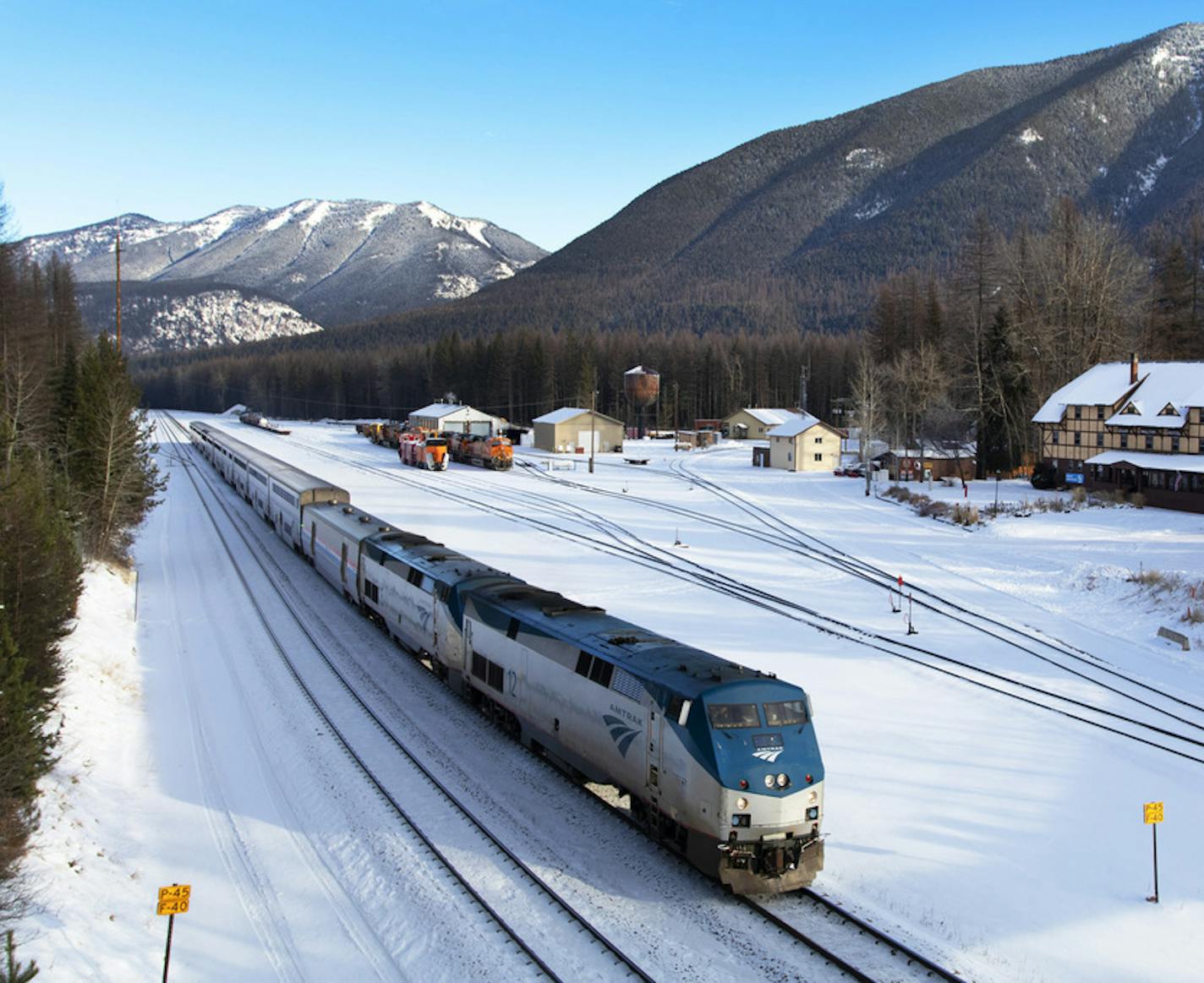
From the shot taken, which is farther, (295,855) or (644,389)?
(644,389)

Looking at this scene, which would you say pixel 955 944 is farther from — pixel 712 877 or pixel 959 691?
pixel 959 691

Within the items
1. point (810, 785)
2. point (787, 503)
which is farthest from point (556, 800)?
point (787, 503)

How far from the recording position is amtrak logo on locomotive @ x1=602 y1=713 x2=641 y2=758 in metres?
15.5

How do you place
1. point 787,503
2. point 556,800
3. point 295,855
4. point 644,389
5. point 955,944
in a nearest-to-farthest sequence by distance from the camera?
point 955,944
point 295,855
point 556,800
point 787,503
point 644,389

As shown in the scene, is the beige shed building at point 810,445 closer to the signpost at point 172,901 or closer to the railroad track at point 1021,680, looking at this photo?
the railroad track at point 1021,680

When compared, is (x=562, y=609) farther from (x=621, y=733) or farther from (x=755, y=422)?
(x=755, y=422)

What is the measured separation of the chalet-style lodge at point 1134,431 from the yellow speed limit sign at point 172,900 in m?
57.2

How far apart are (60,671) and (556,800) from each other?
34.3 feet

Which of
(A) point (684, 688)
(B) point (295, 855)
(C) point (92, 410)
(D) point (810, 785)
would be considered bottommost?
(B) point (295, 855)

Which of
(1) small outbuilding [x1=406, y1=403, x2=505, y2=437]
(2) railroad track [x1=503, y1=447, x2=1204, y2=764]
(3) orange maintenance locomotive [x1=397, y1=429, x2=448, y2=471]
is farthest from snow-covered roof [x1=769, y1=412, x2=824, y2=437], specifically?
(2) railroad track [x1=503, y1=447, x2=1204, y2=764]

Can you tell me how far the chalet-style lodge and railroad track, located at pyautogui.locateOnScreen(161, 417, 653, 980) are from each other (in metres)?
50.1

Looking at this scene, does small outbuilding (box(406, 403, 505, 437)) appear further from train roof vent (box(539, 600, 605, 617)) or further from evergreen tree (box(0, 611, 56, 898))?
evergreen tree (box(0, 611, 56, 898))

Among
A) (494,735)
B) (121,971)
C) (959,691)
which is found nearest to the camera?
(121,971)

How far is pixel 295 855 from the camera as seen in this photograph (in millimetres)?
15812
